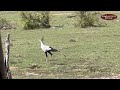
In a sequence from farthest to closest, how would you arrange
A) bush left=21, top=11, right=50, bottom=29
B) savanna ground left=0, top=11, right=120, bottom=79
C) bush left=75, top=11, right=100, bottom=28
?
bush left=21, top=11, right=50, bottom=29 → bush left=75, top=11, right=100, bottom=28 → savanna ground left=0, top=11, right=120, bottom=79

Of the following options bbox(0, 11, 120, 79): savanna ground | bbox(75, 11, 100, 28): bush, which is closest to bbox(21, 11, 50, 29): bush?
bbox(75, 11, 100, 28): bush

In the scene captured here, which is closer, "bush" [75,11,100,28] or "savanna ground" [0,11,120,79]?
"savanna ground" [0,11,120,79]

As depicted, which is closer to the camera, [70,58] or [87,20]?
[70,58]

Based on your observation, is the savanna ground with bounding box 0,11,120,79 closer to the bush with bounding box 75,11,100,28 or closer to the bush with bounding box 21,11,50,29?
the bush with bounding box 75,11,100,28

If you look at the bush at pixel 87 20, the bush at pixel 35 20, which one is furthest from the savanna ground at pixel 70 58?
the bush at pixel 35 20

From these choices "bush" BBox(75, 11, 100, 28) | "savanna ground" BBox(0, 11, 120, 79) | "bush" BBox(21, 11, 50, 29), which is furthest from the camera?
"bush" BBox(21, 11, 50, 29)

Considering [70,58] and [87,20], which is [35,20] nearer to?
[87,20]

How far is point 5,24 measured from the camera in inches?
945

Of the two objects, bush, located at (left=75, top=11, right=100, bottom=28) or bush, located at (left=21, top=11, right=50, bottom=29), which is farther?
bush, located at (left=21, top=11, right=50, bottom=29)

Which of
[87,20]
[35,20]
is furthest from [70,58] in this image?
[35,20]

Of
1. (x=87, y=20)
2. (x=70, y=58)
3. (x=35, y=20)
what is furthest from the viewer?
(x=35, y=20)

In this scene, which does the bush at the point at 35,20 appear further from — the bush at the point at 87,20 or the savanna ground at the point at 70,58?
the savanna ground at the point at 70,58
